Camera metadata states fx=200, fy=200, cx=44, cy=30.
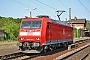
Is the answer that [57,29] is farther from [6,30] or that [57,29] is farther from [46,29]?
[6,30]

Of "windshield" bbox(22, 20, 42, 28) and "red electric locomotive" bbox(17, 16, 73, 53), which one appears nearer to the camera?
"red electric locomotive" bbox(17, 16, 73, 53)

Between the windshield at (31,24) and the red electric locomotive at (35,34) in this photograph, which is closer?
the red electric locomotive at (35,34)

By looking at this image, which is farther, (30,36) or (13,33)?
(13,33)

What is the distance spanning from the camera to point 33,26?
1742 cm

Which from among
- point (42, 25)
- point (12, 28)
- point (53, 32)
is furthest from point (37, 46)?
point (12, 28)

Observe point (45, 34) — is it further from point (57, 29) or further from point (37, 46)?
point (57, 29)

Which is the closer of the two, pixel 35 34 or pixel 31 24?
pixel 35 34

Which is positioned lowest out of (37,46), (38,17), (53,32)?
(37,46)

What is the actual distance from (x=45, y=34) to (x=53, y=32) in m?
2.43

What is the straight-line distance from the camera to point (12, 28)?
5016cm

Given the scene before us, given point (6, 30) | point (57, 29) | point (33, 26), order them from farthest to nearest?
point (6, 30) < point (57, 29) < point (33, 26)

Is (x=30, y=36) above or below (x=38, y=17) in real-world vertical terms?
below

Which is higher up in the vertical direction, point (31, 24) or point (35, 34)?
point (31, 24)

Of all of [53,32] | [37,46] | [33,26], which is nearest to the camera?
[37,46]
